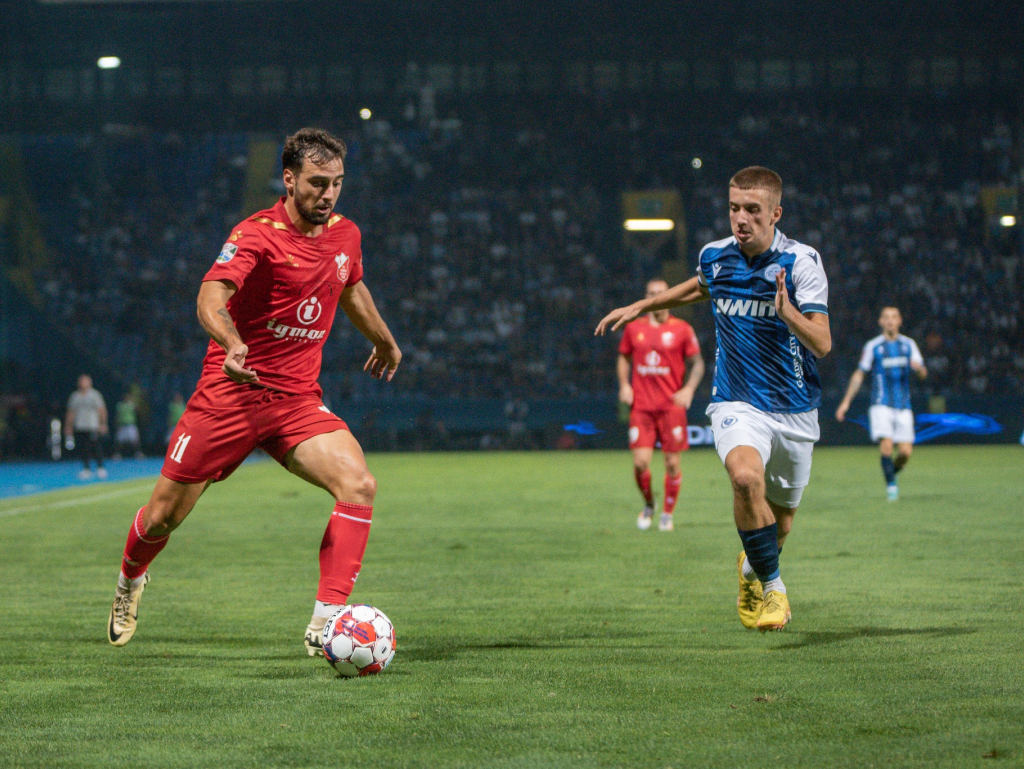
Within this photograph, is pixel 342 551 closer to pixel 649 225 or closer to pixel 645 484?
pixel 645 484

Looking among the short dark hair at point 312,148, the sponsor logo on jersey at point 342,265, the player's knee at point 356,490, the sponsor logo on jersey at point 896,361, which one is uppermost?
the short dark hair at point 312,148

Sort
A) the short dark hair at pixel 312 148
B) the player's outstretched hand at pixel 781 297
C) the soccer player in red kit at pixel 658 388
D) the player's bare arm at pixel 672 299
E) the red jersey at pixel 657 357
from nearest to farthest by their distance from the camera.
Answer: the short dark hair at pixel 312 148, the player's outstretched hand at pixel 781 297, the player's bare arm at pixel 672 299, the soccer player in red kit at pixel 658 388, the red jersey at pixel 657 357

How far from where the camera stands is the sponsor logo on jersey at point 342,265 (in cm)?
628

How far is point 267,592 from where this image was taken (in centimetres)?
873

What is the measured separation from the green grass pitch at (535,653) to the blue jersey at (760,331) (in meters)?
1.19

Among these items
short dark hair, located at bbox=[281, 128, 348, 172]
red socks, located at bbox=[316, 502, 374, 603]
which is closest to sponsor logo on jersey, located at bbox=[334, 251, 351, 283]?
short dark hair, located at bbox=[281, 128, 348, 172]

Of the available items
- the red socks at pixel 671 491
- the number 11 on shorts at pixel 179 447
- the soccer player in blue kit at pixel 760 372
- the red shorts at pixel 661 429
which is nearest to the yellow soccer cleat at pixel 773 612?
the soccer player in blue kit at pixel 760 372

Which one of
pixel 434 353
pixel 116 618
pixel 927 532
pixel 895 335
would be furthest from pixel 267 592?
pixel 434 353

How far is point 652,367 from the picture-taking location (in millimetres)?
13594

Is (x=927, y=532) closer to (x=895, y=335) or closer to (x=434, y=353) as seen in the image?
(x=895, y=335)

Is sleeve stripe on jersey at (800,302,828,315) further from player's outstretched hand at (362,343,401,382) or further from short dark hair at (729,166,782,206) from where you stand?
player's outstretched hand at (362,343,401,382)

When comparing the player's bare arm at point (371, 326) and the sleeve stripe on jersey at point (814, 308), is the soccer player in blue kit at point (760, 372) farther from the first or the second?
the player's bare arm at point (371, 326)

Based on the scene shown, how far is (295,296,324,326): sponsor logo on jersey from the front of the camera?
619cm

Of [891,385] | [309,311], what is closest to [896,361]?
[891,385]
